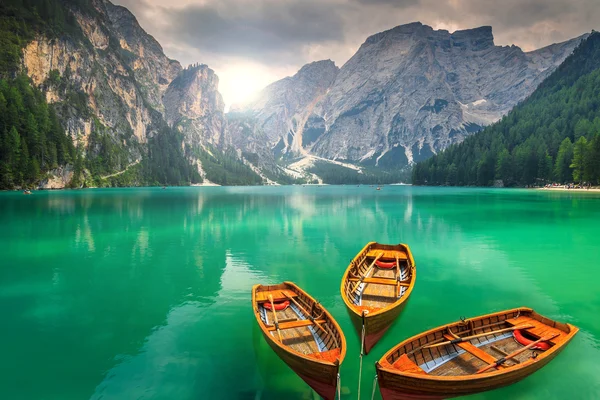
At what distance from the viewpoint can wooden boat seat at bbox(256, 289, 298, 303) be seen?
16.9 meters

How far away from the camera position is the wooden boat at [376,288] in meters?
12.8

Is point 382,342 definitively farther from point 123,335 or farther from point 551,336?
point 123,335

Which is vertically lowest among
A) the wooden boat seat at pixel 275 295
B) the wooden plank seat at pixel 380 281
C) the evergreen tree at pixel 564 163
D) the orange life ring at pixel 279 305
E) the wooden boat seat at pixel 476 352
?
the orange life ring at pixel 279 305

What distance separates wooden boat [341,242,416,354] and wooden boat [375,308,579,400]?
172 cm

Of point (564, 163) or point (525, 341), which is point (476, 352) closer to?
point (525, 341)

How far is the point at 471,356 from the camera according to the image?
11.8 metres

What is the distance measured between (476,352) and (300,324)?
627 cm

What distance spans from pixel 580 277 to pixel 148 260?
36.8 m

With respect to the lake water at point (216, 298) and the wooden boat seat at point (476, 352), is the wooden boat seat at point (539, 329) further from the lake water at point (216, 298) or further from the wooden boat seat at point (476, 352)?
the wooden boat seat at point (476, 352)

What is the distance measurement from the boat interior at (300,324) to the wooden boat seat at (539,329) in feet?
25.9

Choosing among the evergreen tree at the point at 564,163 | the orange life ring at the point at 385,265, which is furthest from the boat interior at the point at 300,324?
the evergreen tree at the point at 564,163

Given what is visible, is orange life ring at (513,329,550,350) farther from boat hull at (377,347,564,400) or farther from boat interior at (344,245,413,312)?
boat interior at (344,245,413,312)

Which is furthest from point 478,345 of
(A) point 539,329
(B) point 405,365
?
(B) point 405,365

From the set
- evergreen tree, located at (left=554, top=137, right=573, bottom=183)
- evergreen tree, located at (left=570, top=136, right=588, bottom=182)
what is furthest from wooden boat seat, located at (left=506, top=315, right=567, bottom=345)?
evergreen tree, located at (left=554, top=137, right=573, bottom=183)
